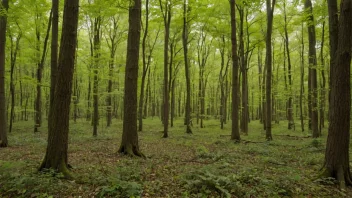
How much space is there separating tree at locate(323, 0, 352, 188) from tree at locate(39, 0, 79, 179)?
743cm

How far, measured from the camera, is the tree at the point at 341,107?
232 inches

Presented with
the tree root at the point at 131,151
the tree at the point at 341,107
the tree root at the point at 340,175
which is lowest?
the tree root at the point at 340,175

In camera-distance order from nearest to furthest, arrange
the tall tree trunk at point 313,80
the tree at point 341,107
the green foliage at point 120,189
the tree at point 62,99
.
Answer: the green foliage at point 120,189 → the tree at point 62,99 → the tree at point 341,107 → the tall tree trunk at point 313,80

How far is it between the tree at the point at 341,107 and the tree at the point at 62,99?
24.4 ft

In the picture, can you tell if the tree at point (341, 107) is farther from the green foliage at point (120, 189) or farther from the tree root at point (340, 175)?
the green foliage at point (120, 189)

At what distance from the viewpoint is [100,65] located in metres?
16.0

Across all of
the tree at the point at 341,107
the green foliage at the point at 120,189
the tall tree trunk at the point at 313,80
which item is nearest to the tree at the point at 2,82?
the green foliage at the point at 120,189

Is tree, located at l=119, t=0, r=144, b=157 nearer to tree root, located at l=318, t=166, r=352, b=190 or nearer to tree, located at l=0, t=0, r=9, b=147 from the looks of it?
tree root, located at l=318, t=166, r=352, b=190

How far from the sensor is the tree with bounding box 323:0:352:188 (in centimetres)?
589

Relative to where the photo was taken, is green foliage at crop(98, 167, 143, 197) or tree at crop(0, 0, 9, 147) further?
tree at crop(0, 0, 9, 147)

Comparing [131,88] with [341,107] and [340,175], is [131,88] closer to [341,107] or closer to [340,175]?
[341,107]

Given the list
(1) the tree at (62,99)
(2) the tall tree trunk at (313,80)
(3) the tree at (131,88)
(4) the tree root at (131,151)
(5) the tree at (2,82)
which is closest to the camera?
(1) the tree at (62,99)

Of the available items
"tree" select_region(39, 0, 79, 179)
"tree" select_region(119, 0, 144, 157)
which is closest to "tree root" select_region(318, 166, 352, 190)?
"tree" select_region(119, 0, 144, 157)

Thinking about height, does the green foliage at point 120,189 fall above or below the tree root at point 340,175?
above
